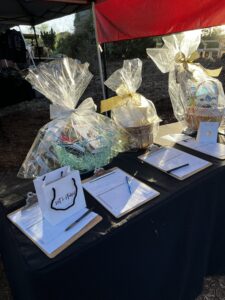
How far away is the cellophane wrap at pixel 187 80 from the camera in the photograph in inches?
41.4

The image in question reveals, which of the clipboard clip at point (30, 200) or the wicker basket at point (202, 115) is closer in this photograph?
the clipboard clip at point (30, 200)

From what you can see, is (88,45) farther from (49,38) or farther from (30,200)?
(30,200)

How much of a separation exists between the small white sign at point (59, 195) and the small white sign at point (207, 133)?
0.63 m

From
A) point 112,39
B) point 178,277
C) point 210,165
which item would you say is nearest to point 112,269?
point 178,277

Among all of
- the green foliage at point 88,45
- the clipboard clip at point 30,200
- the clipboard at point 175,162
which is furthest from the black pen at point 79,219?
the green foliage at point 88,45

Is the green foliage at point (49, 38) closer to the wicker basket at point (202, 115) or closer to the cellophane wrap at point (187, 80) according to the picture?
the cellophane wrap at point (187, 80)

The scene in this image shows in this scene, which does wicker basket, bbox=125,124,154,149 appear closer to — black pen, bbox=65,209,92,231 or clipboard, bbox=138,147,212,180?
clipboard, bbox=138,147,212,180

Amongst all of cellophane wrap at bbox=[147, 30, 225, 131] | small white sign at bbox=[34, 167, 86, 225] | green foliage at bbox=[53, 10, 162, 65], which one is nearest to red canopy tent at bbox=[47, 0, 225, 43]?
cellophane wrap at bbox=[147, 30, 225, 131]

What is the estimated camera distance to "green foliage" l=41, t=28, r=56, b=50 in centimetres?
751

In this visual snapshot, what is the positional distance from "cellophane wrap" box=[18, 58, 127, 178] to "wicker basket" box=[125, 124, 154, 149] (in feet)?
0.19

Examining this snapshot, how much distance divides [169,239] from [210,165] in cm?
29

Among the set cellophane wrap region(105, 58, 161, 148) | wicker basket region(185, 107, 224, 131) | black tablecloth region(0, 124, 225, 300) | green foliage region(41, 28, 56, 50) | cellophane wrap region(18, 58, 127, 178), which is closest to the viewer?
black tablecloth region(0, 124, 225, 300)

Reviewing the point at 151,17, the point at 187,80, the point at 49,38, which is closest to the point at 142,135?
the point at 187,80

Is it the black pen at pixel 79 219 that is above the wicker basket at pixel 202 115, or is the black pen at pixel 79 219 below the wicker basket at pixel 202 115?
below
